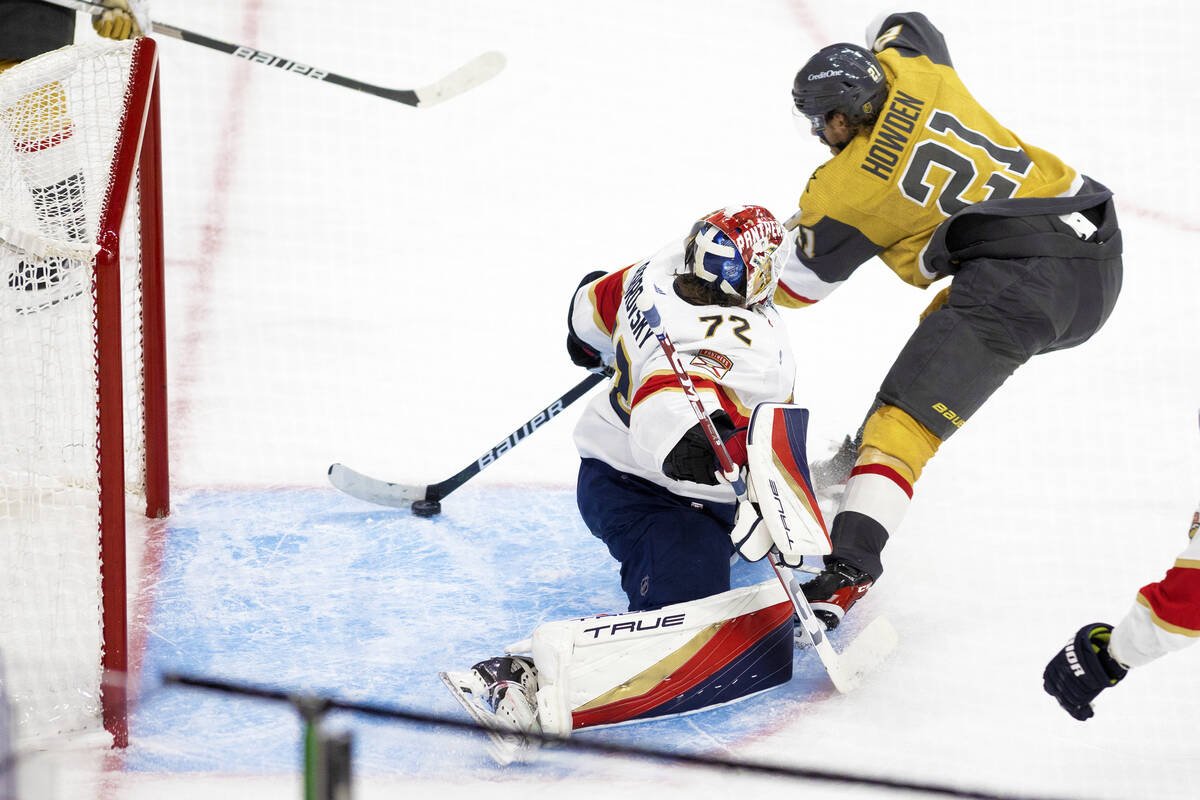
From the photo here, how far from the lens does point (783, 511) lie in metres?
2.22

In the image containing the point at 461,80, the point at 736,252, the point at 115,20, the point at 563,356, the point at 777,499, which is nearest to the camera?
the point at 777,499

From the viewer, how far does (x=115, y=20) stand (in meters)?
3.09

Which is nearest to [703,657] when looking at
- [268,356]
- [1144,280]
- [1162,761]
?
[1162,761]

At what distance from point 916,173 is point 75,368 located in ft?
5.84

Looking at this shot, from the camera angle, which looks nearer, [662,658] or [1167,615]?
[1167,615]

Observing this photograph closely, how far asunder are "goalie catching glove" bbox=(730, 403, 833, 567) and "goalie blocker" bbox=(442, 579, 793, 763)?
0.15 metres

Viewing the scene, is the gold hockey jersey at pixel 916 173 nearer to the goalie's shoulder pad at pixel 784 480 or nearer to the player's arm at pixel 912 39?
the player's arm at pixel 912 39

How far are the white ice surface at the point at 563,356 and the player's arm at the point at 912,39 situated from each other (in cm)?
99

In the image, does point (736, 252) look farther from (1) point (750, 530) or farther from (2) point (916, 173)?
(2) point (916, 173)

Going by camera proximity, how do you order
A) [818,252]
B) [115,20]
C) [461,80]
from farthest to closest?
[461,80] < [115,20] < [818,252]

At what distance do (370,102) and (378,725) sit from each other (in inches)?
136

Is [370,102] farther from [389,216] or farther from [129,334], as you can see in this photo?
[129,334]

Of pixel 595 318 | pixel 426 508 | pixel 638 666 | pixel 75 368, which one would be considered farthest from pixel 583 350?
pixel 75 368

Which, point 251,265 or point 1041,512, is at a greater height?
point 1041,512
